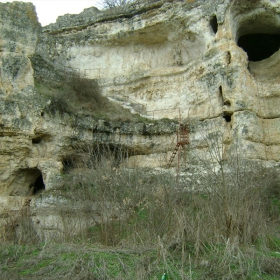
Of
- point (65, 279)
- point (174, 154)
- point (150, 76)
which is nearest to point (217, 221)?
point (65, 279)

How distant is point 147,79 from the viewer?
18125 millimetres

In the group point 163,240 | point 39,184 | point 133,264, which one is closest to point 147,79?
point 39,184

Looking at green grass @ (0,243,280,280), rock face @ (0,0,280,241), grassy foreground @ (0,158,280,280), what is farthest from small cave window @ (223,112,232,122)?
green grass @ (0,243,280,280)

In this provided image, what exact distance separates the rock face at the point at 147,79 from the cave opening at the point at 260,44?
1.8 inches

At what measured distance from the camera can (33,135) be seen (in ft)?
43.9

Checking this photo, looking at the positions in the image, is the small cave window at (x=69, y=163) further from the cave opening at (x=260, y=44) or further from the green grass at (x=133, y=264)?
the cave opening at (x=260, y=44)

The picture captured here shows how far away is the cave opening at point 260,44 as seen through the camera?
18.2 m

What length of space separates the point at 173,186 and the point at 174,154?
5.95 metres

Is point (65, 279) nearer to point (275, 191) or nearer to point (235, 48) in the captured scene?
point (275, 191)

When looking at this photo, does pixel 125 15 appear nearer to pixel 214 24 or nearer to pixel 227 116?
pixel 214 24

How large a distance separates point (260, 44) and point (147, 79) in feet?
18.0

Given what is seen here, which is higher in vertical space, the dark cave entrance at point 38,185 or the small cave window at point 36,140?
the small cave window at point 36,140

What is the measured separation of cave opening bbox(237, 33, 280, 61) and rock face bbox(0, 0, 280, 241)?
0.05m

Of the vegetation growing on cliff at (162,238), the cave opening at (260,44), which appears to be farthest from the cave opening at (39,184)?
the cave opening at (260,44)
